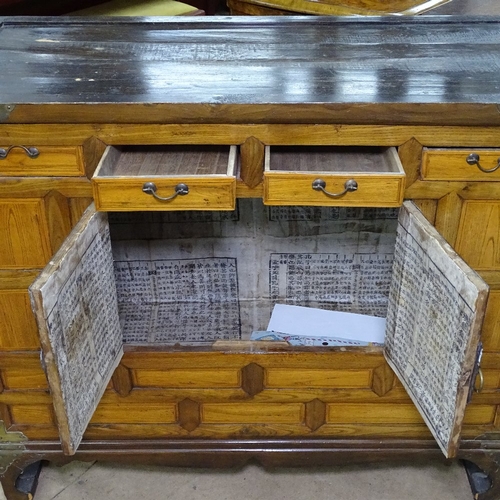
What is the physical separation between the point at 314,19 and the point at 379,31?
16cm

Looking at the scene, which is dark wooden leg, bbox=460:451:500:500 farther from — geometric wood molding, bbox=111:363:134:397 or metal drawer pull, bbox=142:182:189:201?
metal drawer pull, bbox=142:182:189:201

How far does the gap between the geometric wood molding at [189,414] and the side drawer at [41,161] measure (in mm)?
569

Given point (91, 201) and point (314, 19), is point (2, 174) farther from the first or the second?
point (314, 19)

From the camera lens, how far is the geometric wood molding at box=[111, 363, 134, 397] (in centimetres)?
136

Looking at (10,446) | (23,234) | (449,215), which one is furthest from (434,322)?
(10,446)

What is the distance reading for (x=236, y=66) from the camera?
50.4 inches

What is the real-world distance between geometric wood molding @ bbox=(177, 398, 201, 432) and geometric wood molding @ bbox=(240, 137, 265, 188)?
21.3 inches

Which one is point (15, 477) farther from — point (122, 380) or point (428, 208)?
Answer: point (428, 208)

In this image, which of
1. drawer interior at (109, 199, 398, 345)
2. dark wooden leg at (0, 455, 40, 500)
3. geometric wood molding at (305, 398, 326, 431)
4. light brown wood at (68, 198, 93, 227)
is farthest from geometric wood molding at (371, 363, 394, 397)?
dark wooden leg at (0, 455, 40, 500)

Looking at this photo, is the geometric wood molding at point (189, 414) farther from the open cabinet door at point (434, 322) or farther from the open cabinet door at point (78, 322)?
the open cabinet door at point (434, 322)

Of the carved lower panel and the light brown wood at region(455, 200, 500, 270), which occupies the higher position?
the light brown wood at region(455, 200, 500, 270)

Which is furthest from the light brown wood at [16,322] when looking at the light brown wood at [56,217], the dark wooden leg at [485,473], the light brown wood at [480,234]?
the dark wooden leg at [485,473]

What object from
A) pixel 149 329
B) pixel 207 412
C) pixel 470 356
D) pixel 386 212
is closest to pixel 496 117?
pixel 470 356

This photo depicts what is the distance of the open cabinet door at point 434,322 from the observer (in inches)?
39.2
